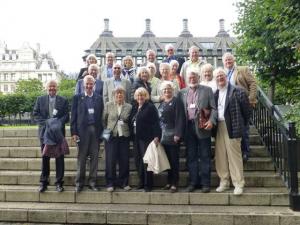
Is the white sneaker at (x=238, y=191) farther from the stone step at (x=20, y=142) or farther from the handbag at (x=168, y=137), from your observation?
the stone step at (x=20, y=142)

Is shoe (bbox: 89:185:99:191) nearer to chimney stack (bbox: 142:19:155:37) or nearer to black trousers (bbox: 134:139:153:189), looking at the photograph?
black trousers (bbox: 134:139:153:189)

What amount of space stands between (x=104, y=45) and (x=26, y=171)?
82667 mm

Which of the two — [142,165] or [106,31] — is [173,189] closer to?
Answer: [142,165]

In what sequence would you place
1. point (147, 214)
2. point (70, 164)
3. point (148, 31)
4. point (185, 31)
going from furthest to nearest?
1. point (148, 31)
2. point (185, 31)
3. point (70, 164)
4. point (147, 214)

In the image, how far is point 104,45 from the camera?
87750 millimetres

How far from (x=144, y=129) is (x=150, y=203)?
1.21 meters

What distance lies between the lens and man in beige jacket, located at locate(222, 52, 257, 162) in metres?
6.86

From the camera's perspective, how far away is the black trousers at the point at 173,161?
622cm

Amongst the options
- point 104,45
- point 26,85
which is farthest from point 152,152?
point 104,45

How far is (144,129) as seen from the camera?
6.27 meters

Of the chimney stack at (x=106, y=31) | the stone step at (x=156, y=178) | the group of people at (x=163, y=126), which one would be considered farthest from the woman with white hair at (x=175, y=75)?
the chimney stack at (x=106, y=31)

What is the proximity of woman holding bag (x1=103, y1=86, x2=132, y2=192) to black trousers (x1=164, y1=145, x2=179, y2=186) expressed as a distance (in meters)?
0.73

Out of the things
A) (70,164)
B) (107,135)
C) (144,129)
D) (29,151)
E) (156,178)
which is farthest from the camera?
(29,151)

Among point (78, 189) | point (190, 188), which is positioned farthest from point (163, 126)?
point (78, 189)
